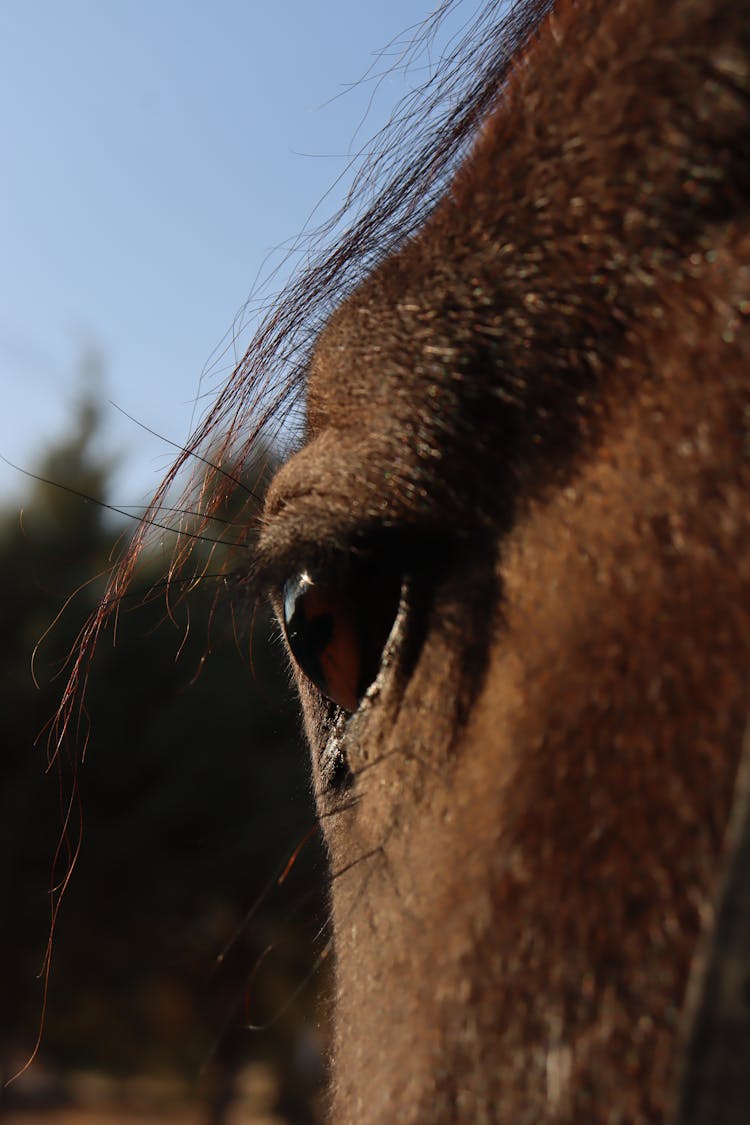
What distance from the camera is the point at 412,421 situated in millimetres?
1127

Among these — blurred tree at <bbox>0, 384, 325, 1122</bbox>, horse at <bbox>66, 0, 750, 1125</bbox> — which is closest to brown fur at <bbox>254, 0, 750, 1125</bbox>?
horse at <bbox>66, 0, 750, 1125</bbox>

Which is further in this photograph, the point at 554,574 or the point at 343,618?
the point at 343,618

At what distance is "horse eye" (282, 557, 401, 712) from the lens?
52.0 inches

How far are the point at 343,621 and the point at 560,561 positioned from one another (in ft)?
1.41

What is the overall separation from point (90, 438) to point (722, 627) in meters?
19.9

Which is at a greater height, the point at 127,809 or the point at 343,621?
the point at 343,621

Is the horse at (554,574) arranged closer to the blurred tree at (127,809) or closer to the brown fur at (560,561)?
the brown fur at (560,561)

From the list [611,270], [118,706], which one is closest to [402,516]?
[611,270]

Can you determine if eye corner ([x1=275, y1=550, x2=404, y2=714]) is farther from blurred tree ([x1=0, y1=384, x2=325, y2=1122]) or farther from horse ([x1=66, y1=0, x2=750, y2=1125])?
blurred tree ([x1=0, y1=384, x2=325, y2=1122])

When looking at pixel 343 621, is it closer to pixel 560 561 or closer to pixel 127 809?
pixel 560 561

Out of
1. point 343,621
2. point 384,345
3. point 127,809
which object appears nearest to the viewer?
point 384,345

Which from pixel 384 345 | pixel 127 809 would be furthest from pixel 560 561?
pixel 127 809

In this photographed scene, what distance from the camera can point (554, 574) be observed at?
3.32ft

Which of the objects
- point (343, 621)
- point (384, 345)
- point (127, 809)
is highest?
point (384, 345)
